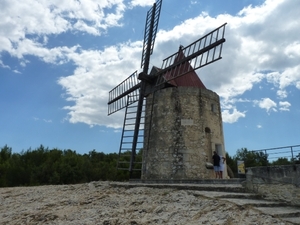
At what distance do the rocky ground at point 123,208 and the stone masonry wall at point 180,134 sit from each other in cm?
280

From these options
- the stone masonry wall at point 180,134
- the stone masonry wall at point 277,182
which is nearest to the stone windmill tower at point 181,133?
the stone masonry wall at point 180,134

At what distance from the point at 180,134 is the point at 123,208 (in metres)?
5.24

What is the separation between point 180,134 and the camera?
37.6ft

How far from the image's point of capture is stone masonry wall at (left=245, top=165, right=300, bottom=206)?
6.77m

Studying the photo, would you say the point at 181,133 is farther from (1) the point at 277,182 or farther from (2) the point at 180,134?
(1) the point at 277,182

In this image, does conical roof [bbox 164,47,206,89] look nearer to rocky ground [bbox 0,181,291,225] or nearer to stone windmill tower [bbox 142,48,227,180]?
stone windmill tower [bbox 142,48,227,180]

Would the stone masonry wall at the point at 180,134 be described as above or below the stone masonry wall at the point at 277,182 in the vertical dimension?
above

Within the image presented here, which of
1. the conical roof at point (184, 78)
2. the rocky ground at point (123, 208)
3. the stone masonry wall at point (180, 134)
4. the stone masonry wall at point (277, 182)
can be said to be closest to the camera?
the rocky ground at point (123, 208)

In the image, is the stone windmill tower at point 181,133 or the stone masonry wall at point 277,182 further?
the stone windmill tower at point 181,133

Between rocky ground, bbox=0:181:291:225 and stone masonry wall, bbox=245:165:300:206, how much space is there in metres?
1.59

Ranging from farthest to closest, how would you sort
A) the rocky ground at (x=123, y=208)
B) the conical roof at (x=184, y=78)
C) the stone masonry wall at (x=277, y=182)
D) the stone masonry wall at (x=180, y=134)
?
the conical roof at (x=184, y=78)
the stone masonry wall at (x=180, y=134)
the stone masonry wall at (x=277, y=182)
the rocky ground at (x=123, y=208)

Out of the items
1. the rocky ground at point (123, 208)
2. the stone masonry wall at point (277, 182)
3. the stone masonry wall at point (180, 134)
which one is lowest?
the rocky ground at point (123, 208)

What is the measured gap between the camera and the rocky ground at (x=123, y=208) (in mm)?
5473

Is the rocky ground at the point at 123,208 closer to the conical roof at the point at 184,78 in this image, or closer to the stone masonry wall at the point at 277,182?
the stone masonry wall at the point at 277,182
